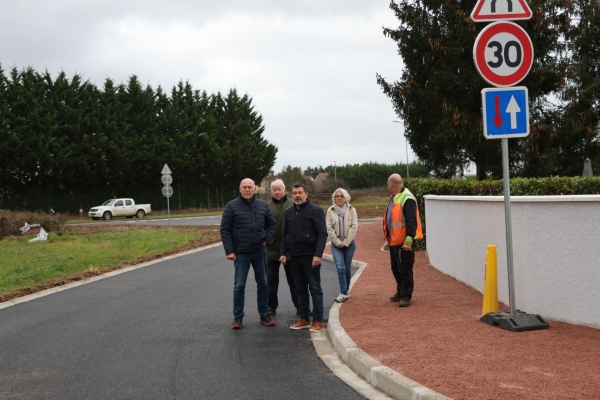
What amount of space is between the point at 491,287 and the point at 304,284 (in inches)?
91.7

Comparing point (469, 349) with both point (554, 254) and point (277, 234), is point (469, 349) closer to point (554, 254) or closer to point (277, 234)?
point (554, 254)

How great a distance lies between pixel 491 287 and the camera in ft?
26.1

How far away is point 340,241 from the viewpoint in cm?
957

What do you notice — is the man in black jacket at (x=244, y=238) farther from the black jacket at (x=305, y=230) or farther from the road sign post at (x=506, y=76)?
the road sign post at (x=506, y=76)

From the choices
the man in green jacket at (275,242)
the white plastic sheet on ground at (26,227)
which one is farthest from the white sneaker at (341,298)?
the white plastic sheet on ground at (26,227)

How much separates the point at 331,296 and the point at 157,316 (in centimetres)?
293

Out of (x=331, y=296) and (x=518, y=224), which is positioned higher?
(x=518, y=224)

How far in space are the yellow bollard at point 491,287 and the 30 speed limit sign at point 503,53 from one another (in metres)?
2.04

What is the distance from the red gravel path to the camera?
197 inches

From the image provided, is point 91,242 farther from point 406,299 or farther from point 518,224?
point 518,224

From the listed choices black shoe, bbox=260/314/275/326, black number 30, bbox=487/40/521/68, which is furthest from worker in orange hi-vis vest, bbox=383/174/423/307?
black number 30, bbox=487/40/521/68

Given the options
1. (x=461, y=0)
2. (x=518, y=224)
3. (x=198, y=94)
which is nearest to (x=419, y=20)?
(x=461, y=0)

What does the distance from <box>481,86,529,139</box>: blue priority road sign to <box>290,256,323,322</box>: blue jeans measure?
9.11 feet

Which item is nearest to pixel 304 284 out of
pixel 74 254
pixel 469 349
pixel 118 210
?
pixel 469 349
